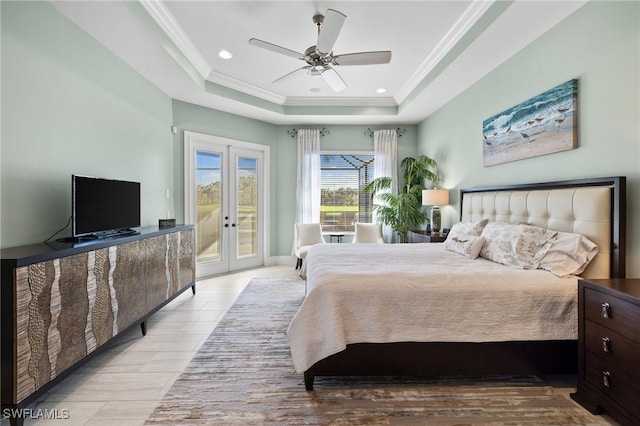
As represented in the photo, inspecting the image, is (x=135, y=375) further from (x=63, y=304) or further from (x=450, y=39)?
(x=450, y=39)

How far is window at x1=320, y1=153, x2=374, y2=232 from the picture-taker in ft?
18.8

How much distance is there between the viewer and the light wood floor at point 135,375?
172 centimetres

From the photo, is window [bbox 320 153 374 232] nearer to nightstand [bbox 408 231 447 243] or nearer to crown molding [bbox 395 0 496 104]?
nightstand [bbox 408 231 447 243]

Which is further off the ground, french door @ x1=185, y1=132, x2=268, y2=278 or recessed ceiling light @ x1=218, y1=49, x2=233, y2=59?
recessed ceiling light @ x1=218, y1=49, x2=233, y2=59

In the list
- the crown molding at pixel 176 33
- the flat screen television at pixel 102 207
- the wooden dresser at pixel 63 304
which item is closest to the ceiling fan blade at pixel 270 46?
the crown molding at pixel 176 33

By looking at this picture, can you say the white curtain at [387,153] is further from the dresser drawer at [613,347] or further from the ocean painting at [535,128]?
the dresser drawer at [613,347]

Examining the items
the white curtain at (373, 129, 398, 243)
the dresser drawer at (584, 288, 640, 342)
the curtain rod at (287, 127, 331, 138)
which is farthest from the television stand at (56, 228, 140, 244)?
the white curtain at (373, 129, 398, 243)

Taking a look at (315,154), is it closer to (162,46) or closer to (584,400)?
(162,46)

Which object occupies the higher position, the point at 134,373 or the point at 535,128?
the point at 535,128

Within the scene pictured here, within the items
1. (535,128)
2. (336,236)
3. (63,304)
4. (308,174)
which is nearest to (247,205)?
(308,174)

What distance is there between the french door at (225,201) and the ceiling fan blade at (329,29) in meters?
2.75

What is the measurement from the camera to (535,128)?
105 inches

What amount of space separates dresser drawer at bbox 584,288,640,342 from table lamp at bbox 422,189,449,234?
258 centimetres

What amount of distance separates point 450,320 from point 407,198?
10.8 feet
